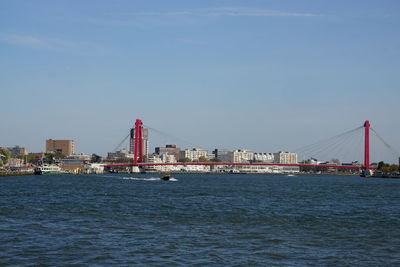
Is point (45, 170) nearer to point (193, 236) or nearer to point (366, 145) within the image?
point (366, 145)

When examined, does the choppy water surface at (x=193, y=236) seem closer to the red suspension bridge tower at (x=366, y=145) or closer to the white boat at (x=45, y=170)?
the white boat at (x=45, y=170)

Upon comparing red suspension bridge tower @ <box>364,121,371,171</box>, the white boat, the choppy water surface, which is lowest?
the choppy water surface

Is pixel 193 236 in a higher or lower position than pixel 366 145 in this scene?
lower

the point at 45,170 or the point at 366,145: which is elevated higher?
the point at 366,145

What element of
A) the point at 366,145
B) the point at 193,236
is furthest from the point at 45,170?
the point at 193,236

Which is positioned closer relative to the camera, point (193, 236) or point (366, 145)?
point (193, 236)

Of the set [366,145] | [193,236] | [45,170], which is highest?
[366,145]

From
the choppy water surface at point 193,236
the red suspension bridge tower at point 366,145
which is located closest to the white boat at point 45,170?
the red suspension bridge tower at point 366,145

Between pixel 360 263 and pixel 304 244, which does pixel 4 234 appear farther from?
pixel 360 263

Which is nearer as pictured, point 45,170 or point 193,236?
point 193,236

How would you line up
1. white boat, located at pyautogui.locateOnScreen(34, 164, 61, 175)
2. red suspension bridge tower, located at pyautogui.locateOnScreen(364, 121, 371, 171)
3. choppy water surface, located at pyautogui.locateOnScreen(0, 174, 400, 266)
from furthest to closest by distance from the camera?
red suspension bridge tower, located at pyautogui.locateOnScreen(364, 121, 371, 171) < white boat, located at pyautogui.locateOnScreen(34, 164, 61, 175) < choppy water surface, located at pyautogui.locateOnScreen(0, 174, 400, 266)

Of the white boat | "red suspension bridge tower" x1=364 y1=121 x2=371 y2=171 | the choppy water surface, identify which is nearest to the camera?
the choppy water surface

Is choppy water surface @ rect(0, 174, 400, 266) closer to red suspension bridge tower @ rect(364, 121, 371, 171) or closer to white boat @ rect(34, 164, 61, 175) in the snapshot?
white boat @ rect(34, 164, 61, 175)

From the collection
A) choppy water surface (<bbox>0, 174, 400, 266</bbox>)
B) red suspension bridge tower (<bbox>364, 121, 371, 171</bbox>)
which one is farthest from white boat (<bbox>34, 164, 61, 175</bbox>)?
choppy water surface (<bbox>0, 174, 400, 266</bbox>)
